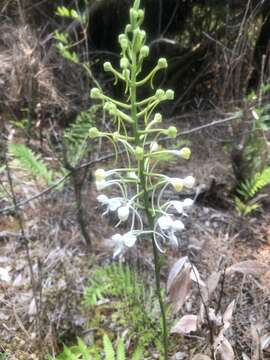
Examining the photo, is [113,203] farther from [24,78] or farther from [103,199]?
[24,78]

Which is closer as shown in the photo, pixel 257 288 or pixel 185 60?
pixel 257 288

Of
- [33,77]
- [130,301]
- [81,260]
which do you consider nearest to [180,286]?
[130,301]

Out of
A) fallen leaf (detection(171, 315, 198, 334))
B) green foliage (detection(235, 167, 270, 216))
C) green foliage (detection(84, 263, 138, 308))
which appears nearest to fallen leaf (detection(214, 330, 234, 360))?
fallen leaf (detection(171, 315, 198, 334))

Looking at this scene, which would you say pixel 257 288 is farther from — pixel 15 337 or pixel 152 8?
pixel 152 8

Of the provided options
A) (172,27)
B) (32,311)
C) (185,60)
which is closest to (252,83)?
(185,60)

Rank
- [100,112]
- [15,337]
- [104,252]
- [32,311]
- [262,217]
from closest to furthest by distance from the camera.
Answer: [15,337] → [32,311] → [104,252] → [262,217] → [100,112]

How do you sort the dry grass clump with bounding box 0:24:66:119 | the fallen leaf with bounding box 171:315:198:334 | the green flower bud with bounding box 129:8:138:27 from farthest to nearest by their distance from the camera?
the dry grass clump with bounding box 0:24:66:119 < the fallen leaf with bounding box 171:315:198:334 < the green flower bud with bounding box 129:8:138:27

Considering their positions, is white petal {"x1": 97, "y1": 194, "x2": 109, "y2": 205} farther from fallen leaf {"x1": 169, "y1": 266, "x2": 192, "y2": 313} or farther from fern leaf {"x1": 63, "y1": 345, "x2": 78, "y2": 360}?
fern leaf {"x1": 63, "y1": 345, "x2": 78, "y2": 360}

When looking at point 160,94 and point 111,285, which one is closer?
point 160,94
